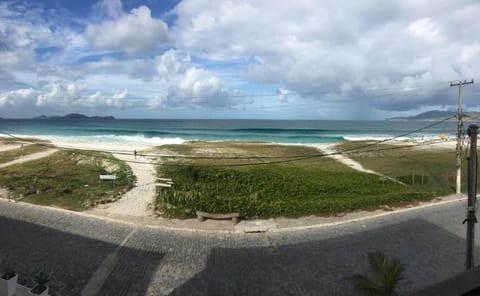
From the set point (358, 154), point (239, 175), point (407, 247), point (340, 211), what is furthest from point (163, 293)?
point (358, 154)

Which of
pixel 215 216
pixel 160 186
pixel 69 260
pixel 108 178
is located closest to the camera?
pixel 69 260

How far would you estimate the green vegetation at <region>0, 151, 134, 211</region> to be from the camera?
613 inches

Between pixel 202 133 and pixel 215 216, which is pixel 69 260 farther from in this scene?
pixel 202 133

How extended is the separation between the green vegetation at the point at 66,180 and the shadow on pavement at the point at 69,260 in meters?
3.41

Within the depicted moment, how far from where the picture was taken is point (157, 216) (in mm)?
13625

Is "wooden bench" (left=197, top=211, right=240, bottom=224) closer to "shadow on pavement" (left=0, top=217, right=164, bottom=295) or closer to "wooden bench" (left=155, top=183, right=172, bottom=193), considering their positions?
"shadow on pavement" (left=0, top=217, right=164, bottom=295)

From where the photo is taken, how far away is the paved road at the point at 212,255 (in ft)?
27.0

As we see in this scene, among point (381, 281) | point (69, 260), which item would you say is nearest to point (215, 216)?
point (69, 260)

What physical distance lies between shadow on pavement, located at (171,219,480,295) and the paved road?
3 centimetres

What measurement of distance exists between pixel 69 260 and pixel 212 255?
4529 mm

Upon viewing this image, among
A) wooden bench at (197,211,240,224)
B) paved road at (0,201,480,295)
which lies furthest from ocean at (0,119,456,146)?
wooden bench at (197,211,240,224)

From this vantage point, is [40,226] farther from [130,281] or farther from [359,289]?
[359,289]

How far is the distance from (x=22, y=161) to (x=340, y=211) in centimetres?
2729

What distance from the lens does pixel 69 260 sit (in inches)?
367
